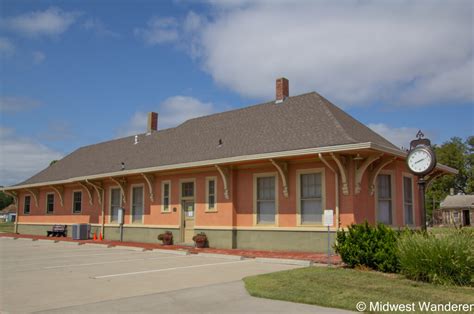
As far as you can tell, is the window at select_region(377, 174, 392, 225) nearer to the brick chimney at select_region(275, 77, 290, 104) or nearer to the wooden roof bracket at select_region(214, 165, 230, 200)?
the wooden roof bracket at select_region(214, 165, 230, 200)

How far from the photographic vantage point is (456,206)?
6025 centimetres

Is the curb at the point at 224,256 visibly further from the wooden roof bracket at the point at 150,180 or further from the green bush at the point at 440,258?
the green bush at the point at 440,258

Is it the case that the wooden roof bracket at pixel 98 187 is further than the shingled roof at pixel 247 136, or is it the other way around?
the wooden roof bracket at pixel 98 187

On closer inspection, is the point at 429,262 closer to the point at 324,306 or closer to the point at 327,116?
the point at 324,306

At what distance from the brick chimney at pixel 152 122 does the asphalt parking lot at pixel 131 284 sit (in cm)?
1392

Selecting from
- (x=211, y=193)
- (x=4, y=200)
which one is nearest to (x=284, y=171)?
(x=211, y=193)

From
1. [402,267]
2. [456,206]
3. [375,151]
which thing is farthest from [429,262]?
[456,206]

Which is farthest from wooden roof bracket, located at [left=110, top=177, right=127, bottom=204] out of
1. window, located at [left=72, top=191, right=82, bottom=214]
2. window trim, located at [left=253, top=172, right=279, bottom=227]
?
window trim, located at [left=253, top=172, right=279, bottom=227]

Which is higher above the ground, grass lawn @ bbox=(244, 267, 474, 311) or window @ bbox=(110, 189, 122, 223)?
window @ bbox=(110, 189, 122, 223)

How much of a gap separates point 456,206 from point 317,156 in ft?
171

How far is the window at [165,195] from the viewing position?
70.1 ft

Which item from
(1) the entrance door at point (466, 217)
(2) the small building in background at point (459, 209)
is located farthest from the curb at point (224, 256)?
(1) the entrance door at point (466, 217)

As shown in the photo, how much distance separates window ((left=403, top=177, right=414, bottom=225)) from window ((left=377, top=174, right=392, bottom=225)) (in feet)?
3.71

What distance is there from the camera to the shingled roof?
16.8 m
